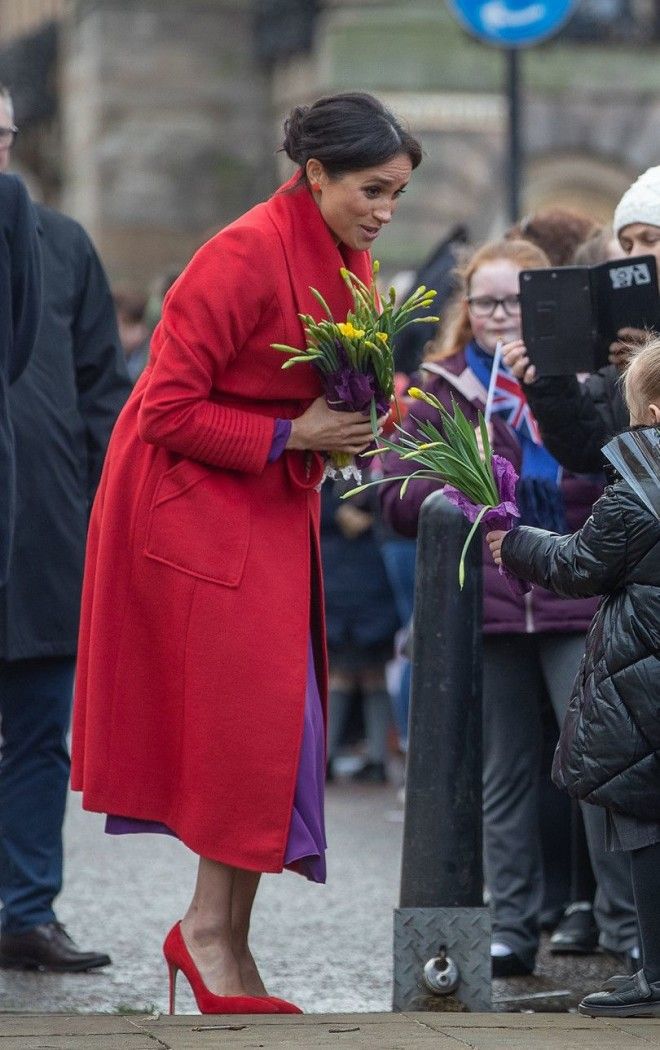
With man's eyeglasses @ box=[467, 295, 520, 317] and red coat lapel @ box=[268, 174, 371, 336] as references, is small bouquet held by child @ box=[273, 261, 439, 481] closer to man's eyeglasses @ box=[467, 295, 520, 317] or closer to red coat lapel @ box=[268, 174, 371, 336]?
red coat lapel @ box=[268, 174, 371, 336]

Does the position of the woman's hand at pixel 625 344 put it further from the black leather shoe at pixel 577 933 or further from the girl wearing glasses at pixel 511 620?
the black leather shoe at pixel 577 933

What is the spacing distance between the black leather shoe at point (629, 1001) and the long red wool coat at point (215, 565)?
2.54ft

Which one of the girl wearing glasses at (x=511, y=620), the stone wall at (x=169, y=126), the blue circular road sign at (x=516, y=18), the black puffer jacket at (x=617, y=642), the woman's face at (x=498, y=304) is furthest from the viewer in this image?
the stone wall at (x=169, y=126)

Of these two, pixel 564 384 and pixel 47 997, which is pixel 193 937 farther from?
pixel 564 384

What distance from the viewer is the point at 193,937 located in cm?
470

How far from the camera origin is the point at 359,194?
4672mm

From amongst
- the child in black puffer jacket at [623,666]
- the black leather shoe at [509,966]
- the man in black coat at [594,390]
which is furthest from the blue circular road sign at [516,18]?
the child in black puffer jacket at [623,666]

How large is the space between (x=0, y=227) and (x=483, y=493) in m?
1.22

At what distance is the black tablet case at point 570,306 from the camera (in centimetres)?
521

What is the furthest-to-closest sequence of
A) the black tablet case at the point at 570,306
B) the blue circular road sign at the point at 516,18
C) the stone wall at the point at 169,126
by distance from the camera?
the stone wall at the point at 169,126 → the blue circular road sign at the point at 516,18 → the black tablet case at the point at 570,306

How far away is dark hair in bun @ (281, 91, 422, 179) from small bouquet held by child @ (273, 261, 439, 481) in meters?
0.23

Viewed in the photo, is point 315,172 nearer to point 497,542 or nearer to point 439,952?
point 497,542

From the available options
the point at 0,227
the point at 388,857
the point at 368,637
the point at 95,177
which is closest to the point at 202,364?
the point at 0,227

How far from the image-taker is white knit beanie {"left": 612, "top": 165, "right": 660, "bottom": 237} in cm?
541
